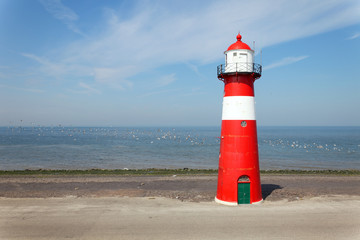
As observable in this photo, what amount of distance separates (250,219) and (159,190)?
27.9 ft

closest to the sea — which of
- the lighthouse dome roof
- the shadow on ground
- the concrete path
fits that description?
the shadow on ground

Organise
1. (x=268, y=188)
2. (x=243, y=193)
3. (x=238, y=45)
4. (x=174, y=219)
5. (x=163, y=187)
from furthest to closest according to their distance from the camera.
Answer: (x=163, y=187) < (x=268, y=188) < (x=243, y=193) < (x=238, y=45) < (x=174, y=219)

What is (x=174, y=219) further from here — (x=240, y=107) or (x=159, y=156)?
(x=159, y=156)

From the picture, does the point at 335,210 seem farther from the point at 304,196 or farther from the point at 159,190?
the point at 159,190

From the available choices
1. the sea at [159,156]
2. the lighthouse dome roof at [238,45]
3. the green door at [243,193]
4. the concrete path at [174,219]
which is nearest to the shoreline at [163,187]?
the concrete path at [174,219]

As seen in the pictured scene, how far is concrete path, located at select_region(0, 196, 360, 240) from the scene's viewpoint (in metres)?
10.9

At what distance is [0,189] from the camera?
19766 millimetres

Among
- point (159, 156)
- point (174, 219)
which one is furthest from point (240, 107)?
point (159, 156)

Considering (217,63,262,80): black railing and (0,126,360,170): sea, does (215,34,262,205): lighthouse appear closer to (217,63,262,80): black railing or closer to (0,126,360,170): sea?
(217,63,262,80): black railing

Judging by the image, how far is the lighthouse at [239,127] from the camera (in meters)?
13.9

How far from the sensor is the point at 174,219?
1253 centimetres

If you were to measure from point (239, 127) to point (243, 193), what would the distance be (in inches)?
140

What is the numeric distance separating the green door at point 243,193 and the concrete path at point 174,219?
48 centimetres

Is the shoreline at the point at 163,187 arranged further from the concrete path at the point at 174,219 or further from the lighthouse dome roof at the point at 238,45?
the lighthouse dome roof at the point at 238,45
